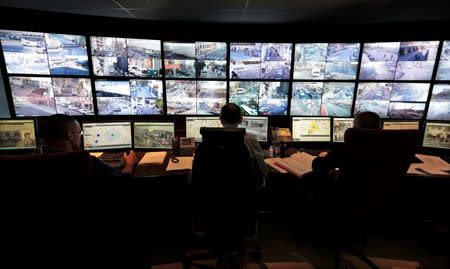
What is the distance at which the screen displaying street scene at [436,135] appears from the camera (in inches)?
95.3

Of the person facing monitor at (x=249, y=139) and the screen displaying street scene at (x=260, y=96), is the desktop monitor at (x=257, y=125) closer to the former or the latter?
the screen displaying street scene at (x=260, y=96)

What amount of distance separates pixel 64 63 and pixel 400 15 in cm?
366

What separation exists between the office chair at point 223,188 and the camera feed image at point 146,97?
1.43 metres

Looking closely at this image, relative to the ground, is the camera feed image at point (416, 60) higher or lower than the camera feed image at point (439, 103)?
higher

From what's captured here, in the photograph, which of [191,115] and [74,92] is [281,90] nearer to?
[191,115]

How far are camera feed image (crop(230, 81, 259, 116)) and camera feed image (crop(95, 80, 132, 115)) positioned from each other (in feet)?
4.12

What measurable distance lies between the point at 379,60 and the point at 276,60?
1201 millimetres

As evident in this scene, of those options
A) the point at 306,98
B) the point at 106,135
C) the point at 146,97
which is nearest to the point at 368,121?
the point at 306,98

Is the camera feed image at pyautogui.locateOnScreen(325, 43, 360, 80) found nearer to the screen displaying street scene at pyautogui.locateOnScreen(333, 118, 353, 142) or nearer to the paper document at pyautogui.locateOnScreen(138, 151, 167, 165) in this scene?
the screen displaying street scene at pyautogui.locateOnScreen(333, 118, 353, 142)

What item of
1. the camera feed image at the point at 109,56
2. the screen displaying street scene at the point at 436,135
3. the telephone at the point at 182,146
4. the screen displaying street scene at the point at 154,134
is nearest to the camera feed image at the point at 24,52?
the camera feed image at the point at 109,56

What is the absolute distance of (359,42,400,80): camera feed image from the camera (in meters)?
2.51

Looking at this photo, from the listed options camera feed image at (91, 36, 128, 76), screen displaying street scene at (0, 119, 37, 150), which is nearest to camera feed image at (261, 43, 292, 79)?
camera feed image at (91, 36, 128, 76)

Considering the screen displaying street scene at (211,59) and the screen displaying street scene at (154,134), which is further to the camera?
the screen displaying street scene at (211,59)

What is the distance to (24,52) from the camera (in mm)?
2240
